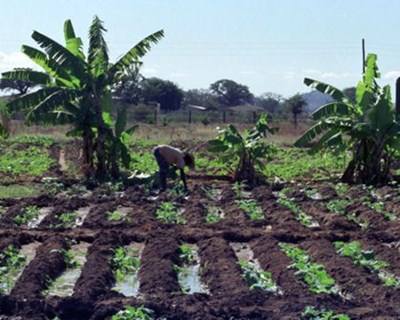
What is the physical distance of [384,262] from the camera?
40.5ft

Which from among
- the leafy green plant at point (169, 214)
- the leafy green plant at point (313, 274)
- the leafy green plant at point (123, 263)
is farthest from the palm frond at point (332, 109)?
the leafy green plant at point (123, 263)

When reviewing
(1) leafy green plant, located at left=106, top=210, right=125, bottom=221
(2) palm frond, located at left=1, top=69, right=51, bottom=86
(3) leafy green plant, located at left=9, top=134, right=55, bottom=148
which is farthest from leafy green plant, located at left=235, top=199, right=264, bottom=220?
(3) leafy green plant, located at left=9, top=134, right=55, bottom=148

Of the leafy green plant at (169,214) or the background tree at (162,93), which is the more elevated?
the background tree at (162,93)

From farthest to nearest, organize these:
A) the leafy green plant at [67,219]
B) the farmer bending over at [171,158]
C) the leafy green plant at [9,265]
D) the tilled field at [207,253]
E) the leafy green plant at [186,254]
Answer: the farmer bending over at [171,158], the leafy green plant at [67,219], the leafy green plant at [186,254], the leafy green plant at [9,265], the tilled field at [207,253]

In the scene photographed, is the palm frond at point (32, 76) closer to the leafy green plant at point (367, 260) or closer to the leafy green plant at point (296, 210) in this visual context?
the leafy green plant at point (296, 210)

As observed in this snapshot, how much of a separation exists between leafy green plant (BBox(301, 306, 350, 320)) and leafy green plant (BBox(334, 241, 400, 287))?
1.90 meters

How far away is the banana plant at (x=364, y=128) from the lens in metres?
22.2

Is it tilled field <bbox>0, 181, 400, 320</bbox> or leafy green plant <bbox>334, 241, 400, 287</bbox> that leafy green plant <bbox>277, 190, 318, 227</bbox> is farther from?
leafy green plant <bbox>334, 241, 400, 287</bbox>

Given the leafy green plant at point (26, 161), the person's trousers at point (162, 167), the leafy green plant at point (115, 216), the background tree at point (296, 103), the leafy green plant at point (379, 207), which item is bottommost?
the leafy green plant at point (26, 161)

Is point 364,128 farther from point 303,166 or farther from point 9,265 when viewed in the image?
point 9,265

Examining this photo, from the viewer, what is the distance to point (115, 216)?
17125mm

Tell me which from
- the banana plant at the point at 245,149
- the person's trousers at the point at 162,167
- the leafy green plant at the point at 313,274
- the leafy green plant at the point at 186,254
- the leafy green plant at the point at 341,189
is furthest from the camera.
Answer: the banana plant at the point at 245,149

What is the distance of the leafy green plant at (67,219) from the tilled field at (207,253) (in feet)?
0.37

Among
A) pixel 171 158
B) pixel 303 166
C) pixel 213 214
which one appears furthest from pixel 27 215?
pixel 303 166
